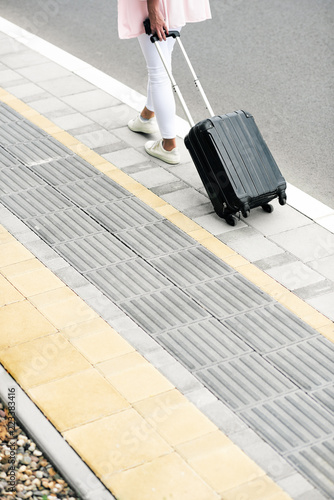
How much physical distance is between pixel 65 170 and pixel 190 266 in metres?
1.71

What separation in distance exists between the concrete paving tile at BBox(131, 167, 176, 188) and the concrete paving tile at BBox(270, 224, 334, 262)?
114 cm

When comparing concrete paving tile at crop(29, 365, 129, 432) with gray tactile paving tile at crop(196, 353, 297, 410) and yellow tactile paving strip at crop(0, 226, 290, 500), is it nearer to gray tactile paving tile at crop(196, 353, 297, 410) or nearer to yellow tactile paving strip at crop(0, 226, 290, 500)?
yellow tactile paving strip at crop(0, 226, 290, 500)

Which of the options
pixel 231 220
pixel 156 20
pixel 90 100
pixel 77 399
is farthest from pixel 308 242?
pixel 90 100

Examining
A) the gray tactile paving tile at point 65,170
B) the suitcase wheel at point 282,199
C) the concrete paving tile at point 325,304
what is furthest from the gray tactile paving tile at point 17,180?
the concrete paving tile at point 325,304

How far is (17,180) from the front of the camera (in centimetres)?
633

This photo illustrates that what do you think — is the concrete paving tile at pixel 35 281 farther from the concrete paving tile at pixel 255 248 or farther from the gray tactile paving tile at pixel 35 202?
the concrete paving tile at pixel 255 248

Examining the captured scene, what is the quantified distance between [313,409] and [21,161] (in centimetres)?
349

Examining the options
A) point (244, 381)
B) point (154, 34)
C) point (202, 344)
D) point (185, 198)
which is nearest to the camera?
point (244, 381)

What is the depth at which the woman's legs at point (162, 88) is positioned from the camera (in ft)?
20.4

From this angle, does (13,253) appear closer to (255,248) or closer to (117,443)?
(255,248)

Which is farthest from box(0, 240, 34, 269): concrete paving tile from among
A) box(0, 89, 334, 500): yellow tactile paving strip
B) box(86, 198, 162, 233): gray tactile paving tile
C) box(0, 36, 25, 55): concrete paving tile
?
box(0, 36, 25, 55): concrete paving tile

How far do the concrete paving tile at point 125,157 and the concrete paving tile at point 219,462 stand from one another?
316 centimetres

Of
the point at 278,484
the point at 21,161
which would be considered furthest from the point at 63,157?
the point at 278,484

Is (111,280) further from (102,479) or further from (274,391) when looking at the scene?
(102,479)
